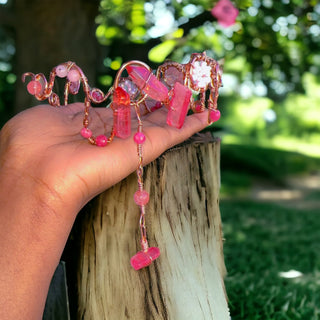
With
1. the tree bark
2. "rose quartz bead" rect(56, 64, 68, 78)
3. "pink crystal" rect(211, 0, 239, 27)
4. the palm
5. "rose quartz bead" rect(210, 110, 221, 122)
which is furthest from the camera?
the tree bark

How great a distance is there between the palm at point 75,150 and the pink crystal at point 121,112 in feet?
0.14

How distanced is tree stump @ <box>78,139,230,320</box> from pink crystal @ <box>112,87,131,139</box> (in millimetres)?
189

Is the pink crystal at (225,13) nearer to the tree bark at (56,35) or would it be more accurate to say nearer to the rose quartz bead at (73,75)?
the tree bark at (56,35)

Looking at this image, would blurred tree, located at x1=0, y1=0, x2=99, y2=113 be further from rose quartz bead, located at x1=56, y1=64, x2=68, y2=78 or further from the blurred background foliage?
rose quartz bead, located at x1=56, y1=64, x2=68, y2=78

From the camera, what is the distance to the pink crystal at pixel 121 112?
1331 mm

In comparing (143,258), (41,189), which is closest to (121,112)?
(41,189)

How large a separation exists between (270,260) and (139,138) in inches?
90.6

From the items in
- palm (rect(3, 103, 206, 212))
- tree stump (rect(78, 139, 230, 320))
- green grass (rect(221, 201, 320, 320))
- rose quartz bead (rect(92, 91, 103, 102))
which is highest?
rose quartz bead (rect(92, 91, 103, 102))

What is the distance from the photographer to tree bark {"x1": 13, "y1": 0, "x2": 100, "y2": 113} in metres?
2.99

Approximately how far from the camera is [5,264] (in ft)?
4.35

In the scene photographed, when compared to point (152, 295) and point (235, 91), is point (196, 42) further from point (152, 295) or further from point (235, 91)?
point (235, 91)

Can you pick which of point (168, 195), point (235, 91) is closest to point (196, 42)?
point (168, 195)

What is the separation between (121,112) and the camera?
52.5 inches

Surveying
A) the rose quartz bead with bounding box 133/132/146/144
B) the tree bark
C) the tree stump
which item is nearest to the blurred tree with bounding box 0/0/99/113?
the tree bark
